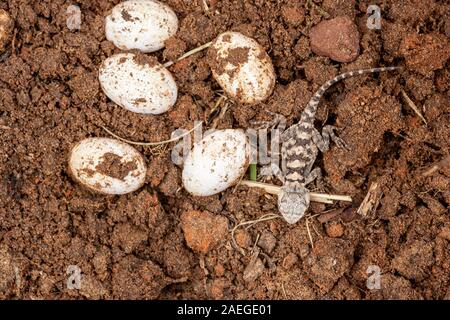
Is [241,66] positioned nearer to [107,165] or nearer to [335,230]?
[107,165]

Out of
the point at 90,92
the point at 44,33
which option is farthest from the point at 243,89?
the point at 44,33

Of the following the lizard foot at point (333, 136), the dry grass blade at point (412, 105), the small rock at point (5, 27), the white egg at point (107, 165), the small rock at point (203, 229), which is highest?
the small rock at point (5, 27)

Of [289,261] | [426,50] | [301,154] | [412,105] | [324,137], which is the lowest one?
[289,261]

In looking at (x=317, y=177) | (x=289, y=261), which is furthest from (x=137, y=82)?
(x=289, y=261)

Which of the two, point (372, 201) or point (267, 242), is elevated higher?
point (372, 201)

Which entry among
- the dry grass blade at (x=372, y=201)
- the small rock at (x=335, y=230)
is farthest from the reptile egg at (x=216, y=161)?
the dry grass blade at (x=372, y=201)

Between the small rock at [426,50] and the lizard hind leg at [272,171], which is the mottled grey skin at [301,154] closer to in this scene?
the lizard hind leg at [272,171]
